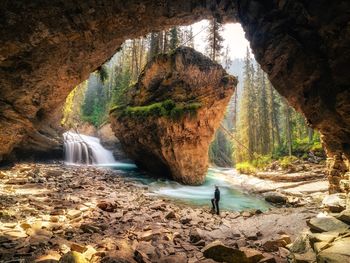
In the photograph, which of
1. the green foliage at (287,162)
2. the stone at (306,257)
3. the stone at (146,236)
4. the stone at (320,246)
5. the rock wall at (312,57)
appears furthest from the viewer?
the green foliage at (287,162)

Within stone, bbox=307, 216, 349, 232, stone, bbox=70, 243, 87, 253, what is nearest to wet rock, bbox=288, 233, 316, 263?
stone, bbox=307, 216, 349, 232

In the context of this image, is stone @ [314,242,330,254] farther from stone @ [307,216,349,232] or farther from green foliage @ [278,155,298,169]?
green foliage @ [278,155,298,169]

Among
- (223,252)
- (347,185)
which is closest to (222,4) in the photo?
(347,185)

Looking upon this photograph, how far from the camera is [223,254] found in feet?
17.6

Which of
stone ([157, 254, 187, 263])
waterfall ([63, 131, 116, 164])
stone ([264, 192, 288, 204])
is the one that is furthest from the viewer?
waterfall ([63, 131, 116, 164])

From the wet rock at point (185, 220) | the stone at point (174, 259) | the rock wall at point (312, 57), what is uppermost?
the rock wall at point (312, 57)

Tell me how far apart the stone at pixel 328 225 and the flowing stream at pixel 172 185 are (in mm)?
8266

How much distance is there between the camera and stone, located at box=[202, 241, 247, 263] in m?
5.26

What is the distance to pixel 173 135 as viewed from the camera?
20.2 meters

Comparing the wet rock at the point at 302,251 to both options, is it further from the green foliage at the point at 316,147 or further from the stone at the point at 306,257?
the green foliage at the point at 316,147

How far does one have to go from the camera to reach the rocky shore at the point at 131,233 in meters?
4.89

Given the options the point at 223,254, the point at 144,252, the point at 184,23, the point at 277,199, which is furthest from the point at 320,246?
the point at 277,199

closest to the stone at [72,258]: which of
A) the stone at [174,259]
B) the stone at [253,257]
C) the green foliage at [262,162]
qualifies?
the stone at [174,259]

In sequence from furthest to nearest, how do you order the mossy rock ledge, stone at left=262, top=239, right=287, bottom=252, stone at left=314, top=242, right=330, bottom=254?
the mossy rock ledge
stone at left=262, top=239, right=287, bottom=252
stone at left=314, top=242, right=330, bottom=254
